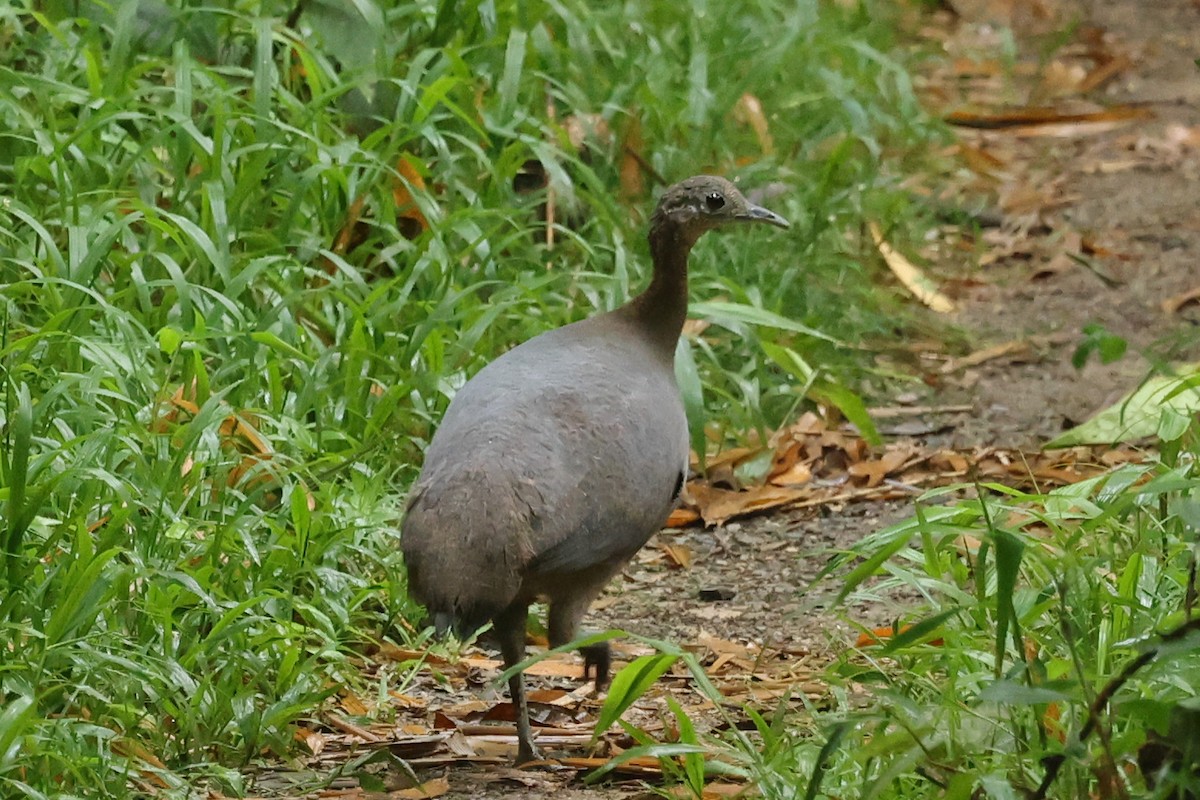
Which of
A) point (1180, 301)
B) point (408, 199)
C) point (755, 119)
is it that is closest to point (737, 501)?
point (408, 199)

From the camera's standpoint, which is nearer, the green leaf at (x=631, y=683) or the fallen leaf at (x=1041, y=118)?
the green leaf at (x=631, y=683)

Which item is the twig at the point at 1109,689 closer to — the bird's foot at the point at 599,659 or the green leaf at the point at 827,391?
the bird's foot at the point at 599,659

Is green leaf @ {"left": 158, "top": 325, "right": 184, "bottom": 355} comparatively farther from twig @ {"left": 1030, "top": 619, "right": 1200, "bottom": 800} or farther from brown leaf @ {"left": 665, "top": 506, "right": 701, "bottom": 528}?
twig @ {"left": 1030, "top": 619, "right": 1200, "bottom": 800}

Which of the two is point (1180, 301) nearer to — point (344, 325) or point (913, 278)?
point (913, 278)

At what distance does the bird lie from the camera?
3.41m

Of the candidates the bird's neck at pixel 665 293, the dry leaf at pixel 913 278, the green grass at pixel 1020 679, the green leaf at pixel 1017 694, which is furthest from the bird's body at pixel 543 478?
the dry leaf at pixel 913 278

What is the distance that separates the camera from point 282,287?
5047 mm

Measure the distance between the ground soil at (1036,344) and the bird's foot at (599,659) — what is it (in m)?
0.37

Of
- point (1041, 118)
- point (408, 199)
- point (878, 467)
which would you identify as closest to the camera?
point (878, 467)

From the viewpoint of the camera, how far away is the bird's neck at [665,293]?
14.5ft

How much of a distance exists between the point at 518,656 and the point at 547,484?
1.32 ft

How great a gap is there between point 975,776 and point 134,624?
1.82 meters

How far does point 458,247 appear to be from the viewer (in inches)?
221

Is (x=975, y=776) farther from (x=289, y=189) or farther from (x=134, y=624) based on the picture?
(x=289, y=189)
